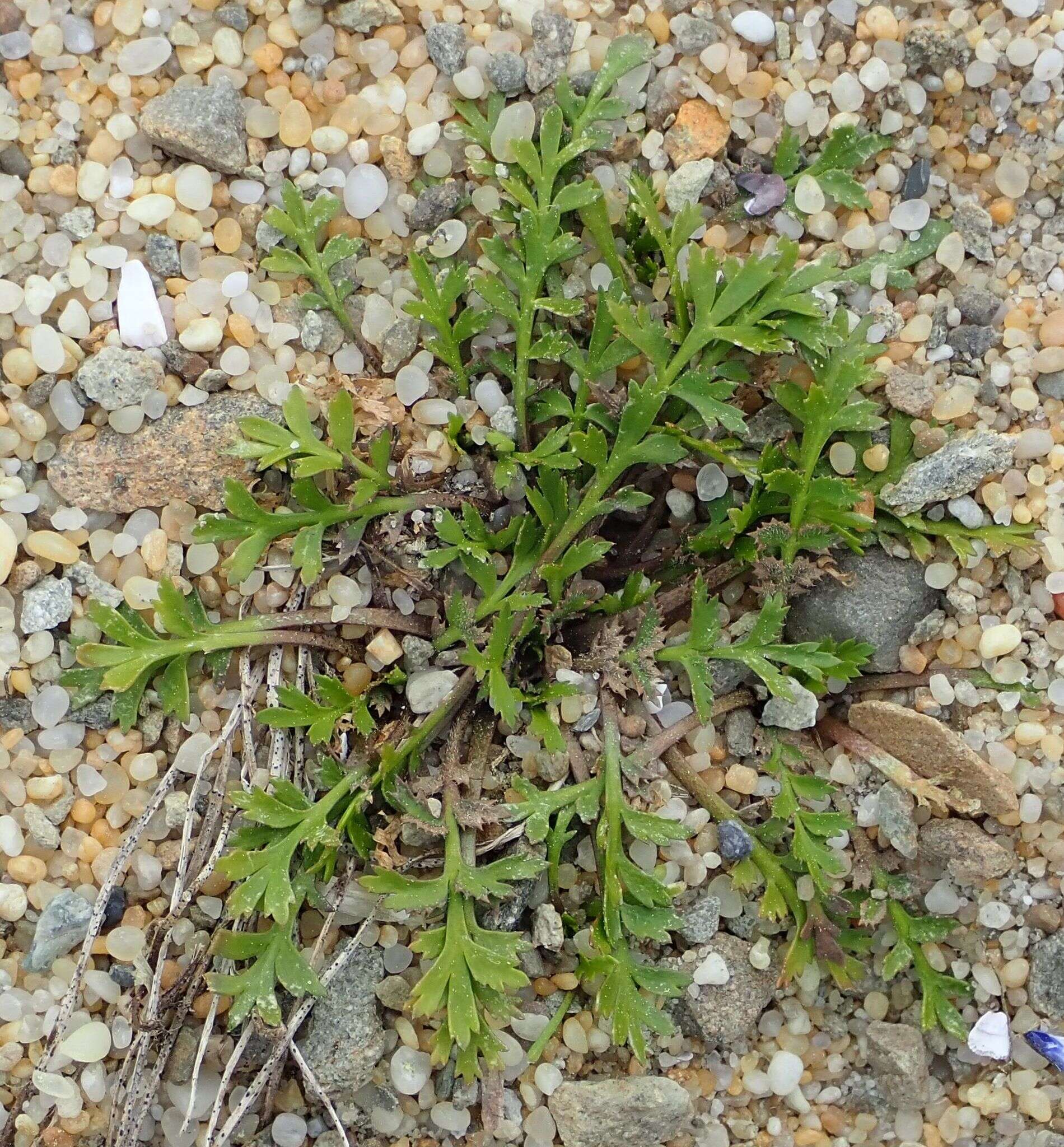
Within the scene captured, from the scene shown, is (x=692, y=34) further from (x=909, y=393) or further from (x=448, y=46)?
(x=909, y=393)

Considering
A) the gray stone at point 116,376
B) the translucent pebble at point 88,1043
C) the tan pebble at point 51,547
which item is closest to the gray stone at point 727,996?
the translucent pebble at point 88,1043

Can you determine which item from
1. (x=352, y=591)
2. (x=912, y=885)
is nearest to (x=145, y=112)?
(x=352, y=591)

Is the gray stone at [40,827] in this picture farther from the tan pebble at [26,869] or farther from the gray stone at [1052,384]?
the gray stone at [1052,384]

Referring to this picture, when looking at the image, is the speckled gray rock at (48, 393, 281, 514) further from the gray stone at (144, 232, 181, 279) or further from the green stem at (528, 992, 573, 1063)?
the green stem at (528, 992, 573, 1063)

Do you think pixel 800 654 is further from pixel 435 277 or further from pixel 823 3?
pixel 823 3

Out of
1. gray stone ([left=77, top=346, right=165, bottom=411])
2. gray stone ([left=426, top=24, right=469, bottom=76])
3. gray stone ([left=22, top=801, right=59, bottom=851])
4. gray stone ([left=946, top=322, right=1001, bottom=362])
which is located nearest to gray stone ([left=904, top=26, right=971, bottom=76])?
gray stone ([left=946, top=322, right=1001, bottom=362])

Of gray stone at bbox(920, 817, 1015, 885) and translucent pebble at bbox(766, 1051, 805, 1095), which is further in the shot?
translucent pebble at bbox(766, 1051, 805, 1095)
